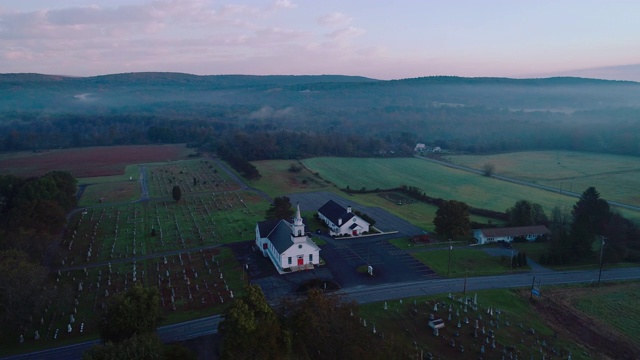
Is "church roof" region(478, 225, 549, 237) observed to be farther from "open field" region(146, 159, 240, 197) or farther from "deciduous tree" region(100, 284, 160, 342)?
"open field" region(146, 159, 240, 197)

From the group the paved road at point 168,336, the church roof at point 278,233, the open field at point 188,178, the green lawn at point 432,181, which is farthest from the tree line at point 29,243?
the green lawn at point 432,181

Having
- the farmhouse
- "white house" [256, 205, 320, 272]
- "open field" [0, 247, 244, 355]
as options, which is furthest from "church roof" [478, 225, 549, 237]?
"open field" [0, 247, 244, 355]

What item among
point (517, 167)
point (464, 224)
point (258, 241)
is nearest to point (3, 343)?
point (258, 241)

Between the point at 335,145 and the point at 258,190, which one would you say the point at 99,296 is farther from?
the point at 335,145

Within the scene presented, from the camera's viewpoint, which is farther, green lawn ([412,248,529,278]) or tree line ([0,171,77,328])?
green lawn ([412,248,529,278])

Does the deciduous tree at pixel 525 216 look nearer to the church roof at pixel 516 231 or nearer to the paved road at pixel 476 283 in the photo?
the church roof at pixel 516 231

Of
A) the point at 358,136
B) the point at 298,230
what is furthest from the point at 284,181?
the point at 358,136
